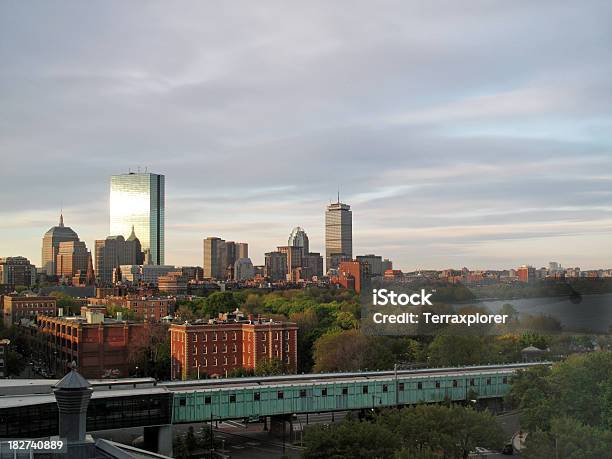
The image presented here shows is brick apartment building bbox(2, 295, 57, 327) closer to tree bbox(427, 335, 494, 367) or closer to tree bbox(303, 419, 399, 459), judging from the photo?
tree bbox(427, 335, 494, 367)

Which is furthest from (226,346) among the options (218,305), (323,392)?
(218,305)

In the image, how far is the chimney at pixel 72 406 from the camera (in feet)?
58.6

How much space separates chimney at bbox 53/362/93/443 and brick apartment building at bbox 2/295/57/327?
349ft

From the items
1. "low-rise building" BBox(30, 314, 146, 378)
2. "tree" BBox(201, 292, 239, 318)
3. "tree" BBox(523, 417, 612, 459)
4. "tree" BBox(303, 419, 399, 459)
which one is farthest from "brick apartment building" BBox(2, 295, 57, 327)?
"tree" BBox(523, 417, 612, 459)

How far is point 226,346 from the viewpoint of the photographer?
257ft

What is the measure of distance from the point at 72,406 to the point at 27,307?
112324 mm

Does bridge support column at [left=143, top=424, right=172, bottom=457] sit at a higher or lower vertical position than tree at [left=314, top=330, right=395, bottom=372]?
lower

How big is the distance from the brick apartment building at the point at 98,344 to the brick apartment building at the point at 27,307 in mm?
36411

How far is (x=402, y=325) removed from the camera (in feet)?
296

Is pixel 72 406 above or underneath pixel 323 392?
above

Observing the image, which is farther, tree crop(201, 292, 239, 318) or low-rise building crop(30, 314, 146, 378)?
tree crop(201, 292, 239, 318)

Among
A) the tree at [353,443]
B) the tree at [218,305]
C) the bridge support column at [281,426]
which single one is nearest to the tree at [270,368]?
the bridge support column at [281,426]

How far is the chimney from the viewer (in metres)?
17.9

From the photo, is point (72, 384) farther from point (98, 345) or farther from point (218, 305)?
point (218, 305)
